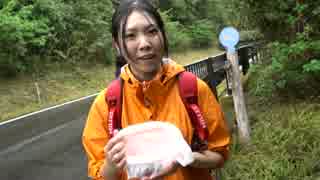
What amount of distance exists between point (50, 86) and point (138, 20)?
66.8 ft

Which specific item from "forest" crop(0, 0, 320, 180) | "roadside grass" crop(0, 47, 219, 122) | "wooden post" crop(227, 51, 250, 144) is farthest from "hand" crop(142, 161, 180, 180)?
"roadside grass" crop(0, 47, 219, 122)

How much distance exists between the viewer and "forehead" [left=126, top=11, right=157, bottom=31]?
1858mm

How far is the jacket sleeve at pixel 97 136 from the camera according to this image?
1.87 m

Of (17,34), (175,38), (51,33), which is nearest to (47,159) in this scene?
(17,34)

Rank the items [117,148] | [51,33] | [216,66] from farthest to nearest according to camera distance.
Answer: [51,33], [216,66], [117,148]

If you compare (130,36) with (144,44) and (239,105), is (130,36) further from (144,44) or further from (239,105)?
(239,105)

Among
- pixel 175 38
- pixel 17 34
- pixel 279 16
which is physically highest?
pixel 175 38

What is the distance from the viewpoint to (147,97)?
73.4 inches

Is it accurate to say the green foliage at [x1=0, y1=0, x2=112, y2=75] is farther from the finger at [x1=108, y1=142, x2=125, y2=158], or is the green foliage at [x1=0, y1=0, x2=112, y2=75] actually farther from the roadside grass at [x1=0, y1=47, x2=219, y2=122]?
the finger at [x1=108, y1=142, x2=125, y2=158]

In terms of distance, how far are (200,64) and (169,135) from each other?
11221 mm

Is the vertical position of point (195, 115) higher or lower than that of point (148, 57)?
lower

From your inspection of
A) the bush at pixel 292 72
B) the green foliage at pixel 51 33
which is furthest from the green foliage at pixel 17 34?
the bush at pixel 292 72

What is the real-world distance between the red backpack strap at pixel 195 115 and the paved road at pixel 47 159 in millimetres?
5736

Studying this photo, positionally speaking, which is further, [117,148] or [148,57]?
[148,57]
